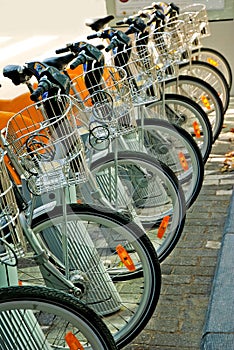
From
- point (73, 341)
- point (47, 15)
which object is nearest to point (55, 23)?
point (47, 15)

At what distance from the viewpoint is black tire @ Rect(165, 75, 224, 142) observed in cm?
654

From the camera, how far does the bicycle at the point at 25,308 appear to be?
2791mm

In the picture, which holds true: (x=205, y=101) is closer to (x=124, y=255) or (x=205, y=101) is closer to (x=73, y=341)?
(x=124, y=255)

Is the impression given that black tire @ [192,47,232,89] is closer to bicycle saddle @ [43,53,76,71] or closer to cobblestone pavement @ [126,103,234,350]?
cobblestone pavement @ [126,103,234,350]

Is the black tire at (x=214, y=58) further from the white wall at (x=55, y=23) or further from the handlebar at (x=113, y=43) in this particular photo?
the handlebar at (x=113, y=43)

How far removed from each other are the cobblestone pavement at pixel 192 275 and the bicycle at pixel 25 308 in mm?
821

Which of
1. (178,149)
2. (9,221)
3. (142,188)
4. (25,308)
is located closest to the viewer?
(9,221)

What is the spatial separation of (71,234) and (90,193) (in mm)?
248

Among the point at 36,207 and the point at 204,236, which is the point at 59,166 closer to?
the point at 36,207

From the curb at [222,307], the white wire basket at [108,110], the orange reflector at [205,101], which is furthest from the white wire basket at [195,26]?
the curb at [222,307]

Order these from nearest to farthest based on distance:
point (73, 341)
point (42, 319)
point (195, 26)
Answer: point (73, 341) → point (42, 319) → point (195, 26)

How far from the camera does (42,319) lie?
335cm

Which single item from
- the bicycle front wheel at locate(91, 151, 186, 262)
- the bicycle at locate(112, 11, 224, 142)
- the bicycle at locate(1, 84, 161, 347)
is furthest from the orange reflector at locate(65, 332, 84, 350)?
the bicycle at locate(112, 11, 224, 142)

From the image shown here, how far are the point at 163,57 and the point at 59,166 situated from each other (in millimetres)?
2653
